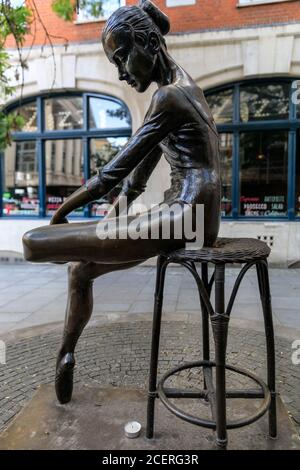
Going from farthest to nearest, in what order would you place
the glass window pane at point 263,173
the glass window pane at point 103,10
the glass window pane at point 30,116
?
the glass window pane at point 30,116 < the glass window pane at point 263,173 < the glass window pane at point 103,10

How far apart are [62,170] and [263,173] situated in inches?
186

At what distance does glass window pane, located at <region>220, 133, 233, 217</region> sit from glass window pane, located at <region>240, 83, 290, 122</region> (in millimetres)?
550

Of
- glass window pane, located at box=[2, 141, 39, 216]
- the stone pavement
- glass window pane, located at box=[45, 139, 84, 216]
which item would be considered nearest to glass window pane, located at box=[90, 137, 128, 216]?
glass window pane, located at box=[45, 139, 84, 216]

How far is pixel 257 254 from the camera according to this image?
1.89m

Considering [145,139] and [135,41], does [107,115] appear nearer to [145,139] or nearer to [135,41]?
[135,41]

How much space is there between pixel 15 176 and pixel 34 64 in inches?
108

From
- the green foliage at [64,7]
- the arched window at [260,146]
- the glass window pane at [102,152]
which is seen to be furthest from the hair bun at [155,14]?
the glass window pane at [102,152]

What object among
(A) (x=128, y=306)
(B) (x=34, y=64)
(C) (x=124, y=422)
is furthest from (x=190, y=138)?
(B) (x=34, y=64)

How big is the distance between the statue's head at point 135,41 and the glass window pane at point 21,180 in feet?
27.7

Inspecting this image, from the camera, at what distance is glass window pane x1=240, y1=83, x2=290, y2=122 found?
8.44 m

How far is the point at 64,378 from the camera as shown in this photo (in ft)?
8.06

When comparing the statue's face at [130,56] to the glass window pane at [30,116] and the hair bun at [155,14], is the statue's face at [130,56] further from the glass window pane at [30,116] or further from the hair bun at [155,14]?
the glass window pane at [30,116]

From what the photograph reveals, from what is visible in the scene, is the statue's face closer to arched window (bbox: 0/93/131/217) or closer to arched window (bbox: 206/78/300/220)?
arched window (bbox: 206/78/300/220)

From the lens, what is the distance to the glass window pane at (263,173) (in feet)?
28.4
